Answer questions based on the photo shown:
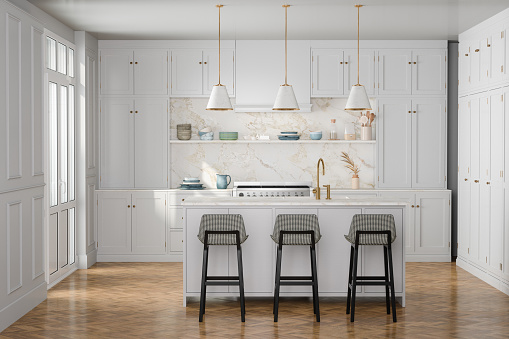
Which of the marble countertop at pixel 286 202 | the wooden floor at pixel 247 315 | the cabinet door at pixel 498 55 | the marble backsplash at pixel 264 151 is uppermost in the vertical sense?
the cabinet door at pixel 498 55

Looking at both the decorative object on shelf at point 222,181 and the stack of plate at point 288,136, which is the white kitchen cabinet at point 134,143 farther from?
the stack of plate at point 288,136

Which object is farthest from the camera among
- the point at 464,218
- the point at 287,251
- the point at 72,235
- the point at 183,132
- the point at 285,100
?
the point at 183,132

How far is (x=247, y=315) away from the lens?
5.64 metres

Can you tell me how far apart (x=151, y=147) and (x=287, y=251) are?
3.32 meters

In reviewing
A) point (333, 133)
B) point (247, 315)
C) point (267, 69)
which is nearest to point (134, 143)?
point (267, 69)

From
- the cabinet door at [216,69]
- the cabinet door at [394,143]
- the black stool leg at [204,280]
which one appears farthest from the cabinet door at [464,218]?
the black stool leg at [204,280]

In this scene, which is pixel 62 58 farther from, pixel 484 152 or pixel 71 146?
pixel 484 152

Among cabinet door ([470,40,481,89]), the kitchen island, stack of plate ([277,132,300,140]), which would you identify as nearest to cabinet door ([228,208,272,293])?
the kitchen island

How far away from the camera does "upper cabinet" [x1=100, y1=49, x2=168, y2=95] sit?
8508 millimetres

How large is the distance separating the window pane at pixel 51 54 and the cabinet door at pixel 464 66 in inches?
191

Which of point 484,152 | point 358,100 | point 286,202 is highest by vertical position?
point 358,100

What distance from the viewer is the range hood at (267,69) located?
332 inches

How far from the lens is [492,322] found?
5438 millimetres

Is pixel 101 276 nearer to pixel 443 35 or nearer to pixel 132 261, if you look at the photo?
pixel 132 261
